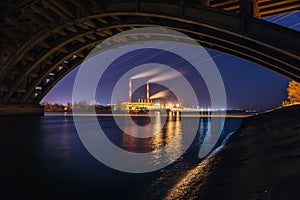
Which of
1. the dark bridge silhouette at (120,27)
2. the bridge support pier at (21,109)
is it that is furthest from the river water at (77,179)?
the bridge support pier at (21,109)

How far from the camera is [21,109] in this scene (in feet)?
113

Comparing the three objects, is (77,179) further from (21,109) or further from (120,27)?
(21,109)

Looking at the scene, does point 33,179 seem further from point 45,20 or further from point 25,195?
point 45,20

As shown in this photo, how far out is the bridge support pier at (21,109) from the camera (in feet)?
105

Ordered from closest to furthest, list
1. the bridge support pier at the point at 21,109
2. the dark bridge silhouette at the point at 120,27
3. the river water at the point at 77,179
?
1. the river water at the point at 77,179
2. the dark bridge silhouette at the point at 120,27
3. the bridge support pier at the point at 21,109

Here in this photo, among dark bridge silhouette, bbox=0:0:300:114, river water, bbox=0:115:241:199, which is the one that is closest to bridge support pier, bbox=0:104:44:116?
dark bridge silhouette, bbox=0:0:300:114

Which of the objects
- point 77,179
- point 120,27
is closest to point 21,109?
point 120,27

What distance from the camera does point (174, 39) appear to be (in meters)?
28.2

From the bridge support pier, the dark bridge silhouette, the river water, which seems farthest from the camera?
the bridge support pier

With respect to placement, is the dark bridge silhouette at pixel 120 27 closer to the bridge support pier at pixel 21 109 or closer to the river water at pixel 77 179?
the bridge support pier at pixel 21 109

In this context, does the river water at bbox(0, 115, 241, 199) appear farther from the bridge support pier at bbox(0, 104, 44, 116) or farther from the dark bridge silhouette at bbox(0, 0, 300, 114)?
the bridge support pier at bbox(0, 104, 44, 116)

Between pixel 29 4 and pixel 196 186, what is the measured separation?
69.9ft

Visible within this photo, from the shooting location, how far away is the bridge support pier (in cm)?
3200

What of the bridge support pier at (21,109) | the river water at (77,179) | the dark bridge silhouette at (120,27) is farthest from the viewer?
the bridge support pier at (21,109)
